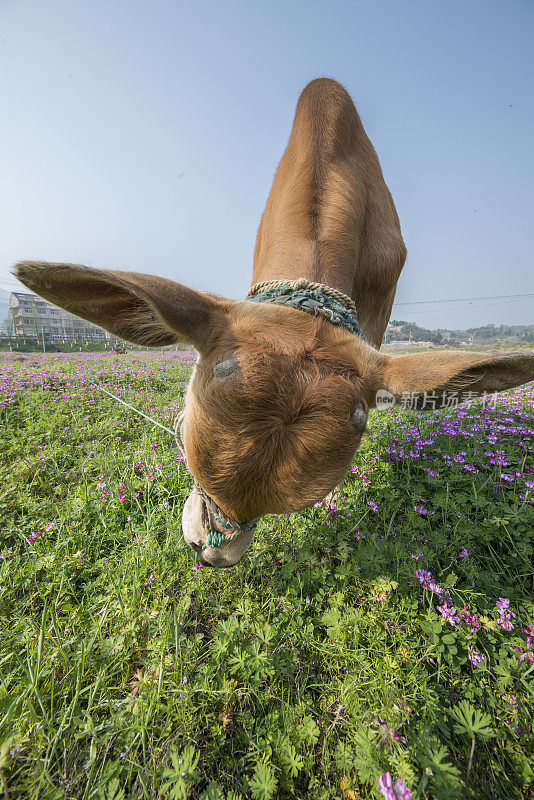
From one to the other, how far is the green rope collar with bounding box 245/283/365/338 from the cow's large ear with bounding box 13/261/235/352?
1.20ft

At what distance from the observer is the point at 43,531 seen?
8.35ft

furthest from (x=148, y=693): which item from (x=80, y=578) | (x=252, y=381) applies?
(x=252, y=381)

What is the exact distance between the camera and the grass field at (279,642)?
128 centimetres

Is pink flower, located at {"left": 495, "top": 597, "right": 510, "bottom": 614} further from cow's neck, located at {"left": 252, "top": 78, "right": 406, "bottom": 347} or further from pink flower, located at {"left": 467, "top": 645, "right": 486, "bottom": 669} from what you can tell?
cow's neck, located at {"left": 252, "top": 78, "right": 406, "bottom": 347}

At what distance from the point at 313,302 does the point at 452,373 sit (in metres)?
0.80

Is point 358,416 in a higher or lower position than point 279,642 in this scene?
higher

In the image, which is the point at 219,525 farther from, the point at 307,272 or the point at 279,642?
the point at 307,272

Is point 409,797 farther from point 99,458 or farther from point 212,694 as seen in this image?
point 99,458

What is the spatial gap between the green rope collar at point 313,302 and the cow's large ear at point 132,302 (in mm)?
365

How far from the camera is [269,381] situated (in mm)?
1408

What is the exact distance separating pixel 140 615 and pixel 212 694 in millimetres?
600

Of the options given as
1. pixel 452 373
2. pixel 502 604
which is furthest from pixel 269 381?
pixel 502 604

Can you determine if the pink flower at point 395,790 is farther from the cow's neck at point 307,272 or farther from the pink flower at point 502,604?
the cow's neck at point 307,272

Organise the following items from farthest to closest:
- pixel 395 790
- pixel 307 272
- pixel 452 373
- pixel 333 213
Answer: pixel 333 213, pixel 307 272, pixel 452 373, pixel 395 790
